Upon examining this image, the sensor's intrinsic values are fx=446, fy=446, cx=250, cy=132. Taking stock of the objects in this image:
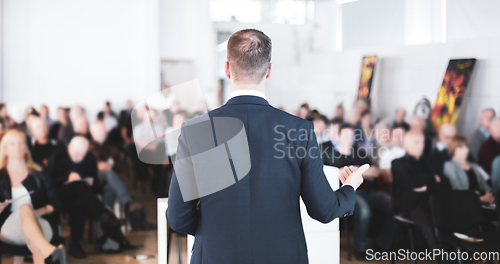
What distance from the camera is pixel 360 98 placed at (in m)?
7.32

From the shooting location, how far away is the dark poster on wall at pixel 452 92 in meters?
5.30

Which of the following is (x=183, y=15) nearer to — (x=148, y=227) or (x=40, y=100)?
(x=40, y=100)

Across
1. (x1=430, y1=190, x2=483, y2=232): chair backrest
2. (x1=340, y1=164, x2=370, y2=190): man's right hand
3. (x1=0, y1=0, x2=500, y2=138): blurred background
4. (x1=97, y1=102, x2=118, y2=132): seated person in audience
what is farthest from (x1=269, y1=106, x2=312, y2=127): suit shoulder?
(x1=97, y1=102, x2=118, y2=132): seated person in audience

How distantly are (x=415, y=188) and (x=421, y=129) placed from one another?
179cm

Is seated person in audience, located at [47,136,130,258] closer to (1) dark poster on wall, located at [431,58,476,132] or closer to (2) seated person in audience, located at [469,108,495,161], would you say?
(2) seated person in audience, located at [469,108,495,161]

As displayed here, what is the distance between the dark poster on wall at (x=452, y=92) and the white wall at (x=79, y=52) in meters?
5.47

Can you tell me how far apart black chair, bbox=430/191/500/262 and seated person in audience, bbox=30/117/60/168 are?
3301 millimetres

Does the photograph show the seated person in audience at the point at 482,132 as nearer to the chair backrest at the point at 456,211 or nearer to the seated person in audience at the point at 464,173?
the seated person in audience at the point at 464,173

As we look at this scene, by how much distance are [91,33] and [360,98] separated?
521 centimetres

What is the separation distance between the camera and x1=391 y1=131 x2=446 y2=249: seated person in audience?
356 centimetres

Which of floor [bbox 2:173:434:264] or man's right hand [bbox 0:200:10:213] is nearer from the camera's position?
man's right hand [bbox 0:200:10:213]

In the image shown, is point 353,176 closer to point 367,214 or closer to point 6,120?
point 367,214

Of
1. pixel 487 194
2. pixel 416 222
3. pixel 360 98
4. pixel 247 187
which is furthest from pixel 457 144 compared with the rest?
pixel 247 187

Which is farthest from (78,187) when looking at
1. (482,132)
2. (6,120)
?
(482,132)
